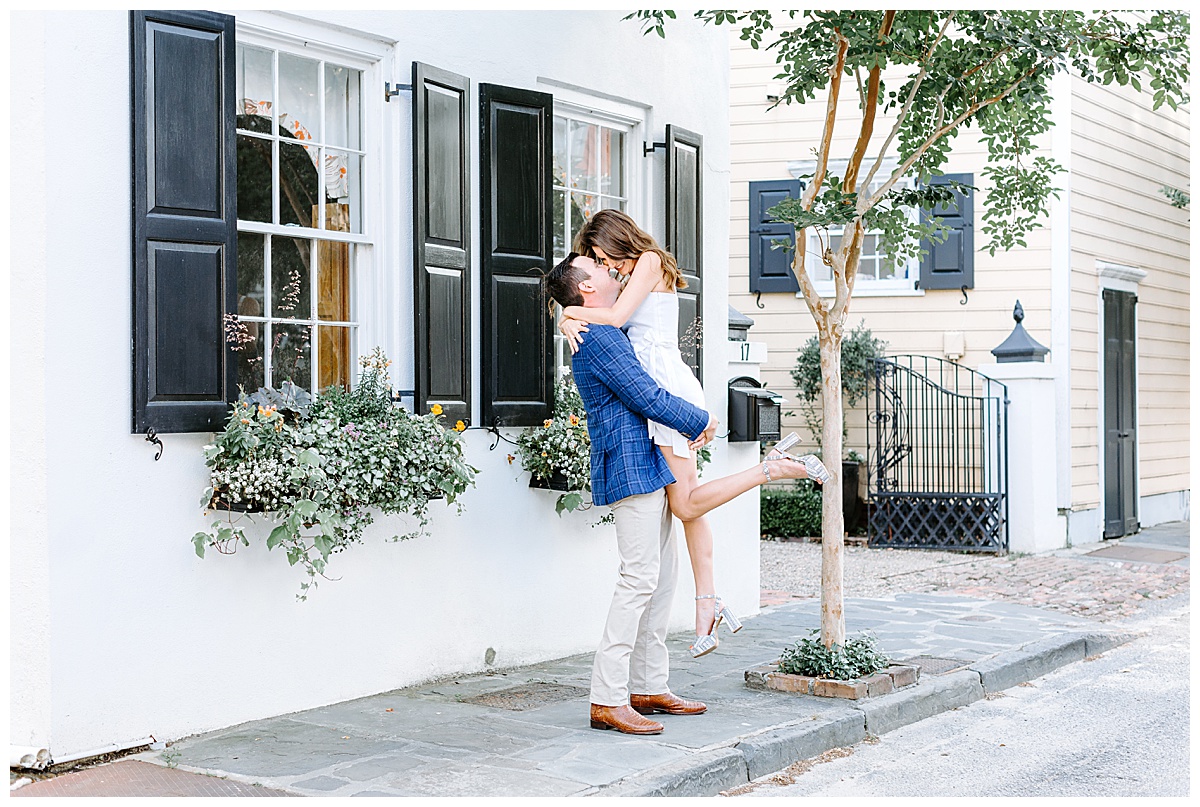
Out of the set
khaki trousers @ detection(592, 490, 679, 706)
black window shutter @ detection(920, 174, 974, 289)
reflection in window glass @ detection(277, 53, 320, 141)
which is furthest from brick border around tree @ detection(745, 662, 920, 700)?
black window shutter @ detection(920, 174, 974, 289)

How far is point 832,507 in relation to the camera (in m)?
6.57

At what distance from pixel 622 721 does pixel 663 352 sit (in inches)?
61.7

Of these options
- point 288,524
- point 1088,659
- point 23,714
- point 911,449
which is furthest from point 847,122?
point 23,714

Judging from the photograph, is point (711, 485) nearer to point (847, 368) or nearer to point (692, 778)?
point (692, 778)

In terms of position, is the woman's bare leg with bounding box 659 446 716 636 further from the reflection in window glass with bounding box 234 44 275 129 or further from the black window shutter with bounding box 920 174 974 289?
the black window shutter with bounding box 920 174 974 289

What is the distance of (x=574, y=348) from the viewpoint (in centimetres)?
555

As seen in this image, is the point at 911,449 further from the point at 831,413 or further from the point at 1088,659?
the point at 831,413

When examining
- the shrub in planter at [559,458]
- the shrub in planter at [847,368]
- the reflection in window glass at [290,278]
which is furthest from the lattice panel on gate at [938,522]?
the reflection in window glass at [290,278]

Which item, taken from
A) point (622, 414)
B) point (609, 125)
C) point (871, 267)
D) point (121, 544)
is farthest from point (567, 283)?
point (871, 267)

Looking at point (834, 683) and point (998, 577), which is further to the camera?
point (998, 577)

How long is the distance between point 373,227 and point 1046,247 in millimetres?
8922

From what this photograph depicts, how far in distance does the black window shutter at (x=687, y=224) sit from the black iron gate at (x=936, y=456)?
17.1 ft

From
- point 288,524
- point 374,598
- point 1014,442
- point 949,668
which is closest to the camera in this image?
point 288,524

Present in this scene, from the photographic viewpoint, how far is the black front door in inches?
557
